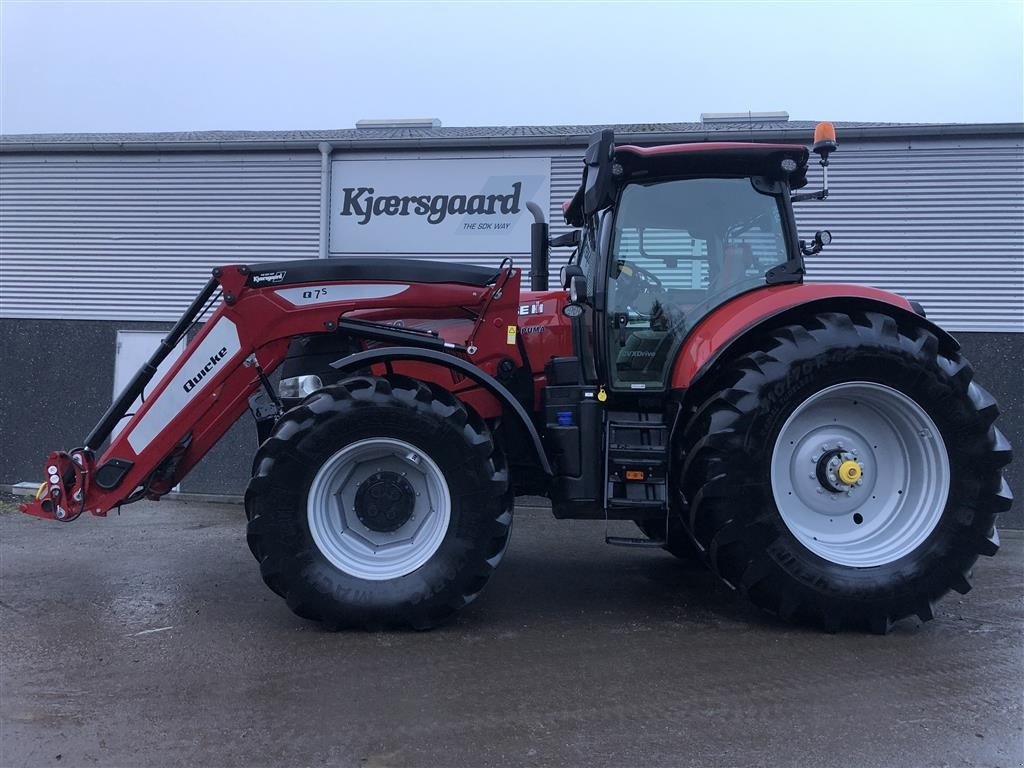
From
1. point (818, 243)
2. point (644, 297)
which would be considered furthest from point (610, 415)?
point (818, 243)

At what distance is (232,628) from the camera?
151 inches

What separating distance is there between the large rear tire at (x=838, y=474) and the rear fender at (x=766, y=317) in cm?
7

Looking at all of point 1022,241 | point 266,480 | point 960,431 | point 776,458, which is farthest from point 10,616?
point 1022,241

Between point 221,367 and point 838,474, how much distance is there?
10.9 ft

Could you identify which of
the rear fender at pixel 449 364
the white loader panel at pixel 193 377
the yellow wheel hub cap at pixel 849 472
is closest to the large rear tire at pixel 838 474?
the yellow wheel hub cap at pixel 849 472

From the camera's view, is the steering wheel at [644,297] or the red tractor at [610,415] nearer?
the red tractor at [610,415]

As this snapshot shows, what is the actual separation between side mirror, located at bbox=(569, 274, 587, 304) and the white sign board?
4.05 m

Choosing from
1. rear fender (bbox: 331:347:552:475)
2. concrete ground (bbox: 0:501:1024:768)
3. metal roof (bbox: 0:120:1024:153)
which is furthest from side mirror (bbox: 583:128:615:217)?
metal roof (bbox: 0:120:1024:153)

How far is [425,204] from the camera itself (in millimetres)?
8086

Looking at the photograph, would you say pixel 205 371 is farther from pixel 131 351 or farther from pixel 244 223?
pixel 131 351

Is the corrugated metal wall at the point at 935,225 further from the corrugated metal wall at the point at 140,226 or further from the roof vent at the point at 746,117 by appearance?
the corrugated metal wall at the point at 140,226

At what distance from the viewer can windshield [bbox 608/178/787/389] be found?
4141mm

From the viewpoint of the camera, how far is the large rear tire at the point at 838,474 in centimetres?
364

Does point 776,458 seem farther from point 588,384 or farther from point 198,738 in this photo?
point 198,738
